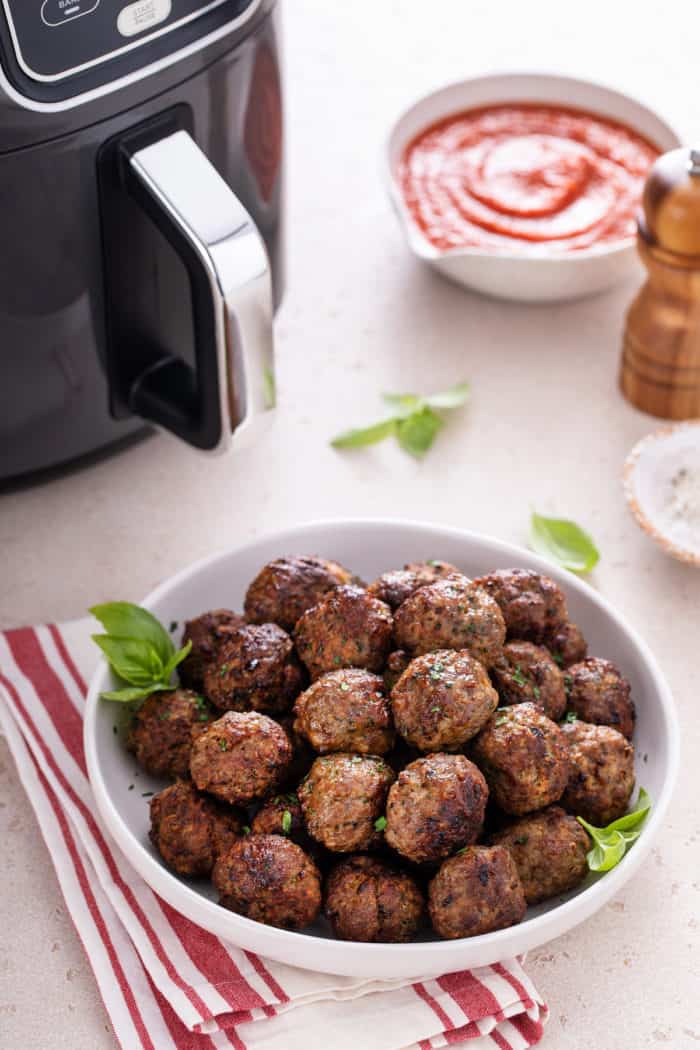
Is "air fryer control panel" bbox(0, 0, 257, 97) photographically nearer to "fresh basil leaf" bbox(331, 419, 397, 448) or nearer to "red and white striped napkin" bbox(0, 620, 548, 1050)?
"fresh basil leaf" bbox(331, 419, 397, 448)

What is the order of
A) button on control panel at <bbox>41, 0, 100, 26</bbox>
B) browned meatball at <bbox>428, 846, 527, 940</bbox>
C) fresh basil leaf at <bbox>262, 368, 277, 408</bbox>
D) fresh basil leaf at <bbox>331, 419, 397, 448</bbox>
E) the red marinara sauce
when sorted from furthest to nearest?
1. the red marinara sauce
2. fresh basil leaf at <bbox>331, 419, 397, 448</bbox>
3. fresh basil leaf at <bbox>262, 368, 277, 408</bbox>
4. button on control panel at <bbox>41, 0, 100, 26</bbox>
5. browned meatball at <bbox>428, 846, 527, 940</bbox>

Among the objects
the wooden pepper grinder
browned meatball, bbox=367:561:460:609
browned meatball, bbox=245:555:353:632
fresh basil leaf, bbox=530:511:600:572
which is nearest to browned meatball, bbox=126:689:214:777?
browned meatball, bbox=245:555:353:632

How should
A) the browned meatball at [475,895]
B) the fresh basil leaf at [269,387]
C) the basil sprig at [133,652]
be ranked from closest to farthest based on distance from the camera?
1. the browned meatball at [475,895]
2. the basil sprig at [133,652]
3. the fresh basil leaf at [269,387]

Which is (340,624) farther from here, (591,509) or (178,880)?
(591,509)

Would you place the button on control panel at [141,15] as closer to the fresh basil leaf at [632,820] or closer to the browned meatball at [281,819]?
the browned meatball at [281,819]

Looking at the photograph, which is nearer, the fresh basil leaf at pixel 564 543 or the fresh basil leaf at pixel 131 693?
the fresh basil leaf at pixel 131 693

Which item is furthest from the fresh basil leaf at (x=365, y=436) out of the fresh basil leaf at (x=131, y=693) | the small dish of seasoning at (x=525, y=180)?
the fresh basil leaf at (x=131, y=693)

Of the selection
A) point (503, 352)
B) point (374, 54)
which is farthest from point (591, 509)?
point (374, 54)
